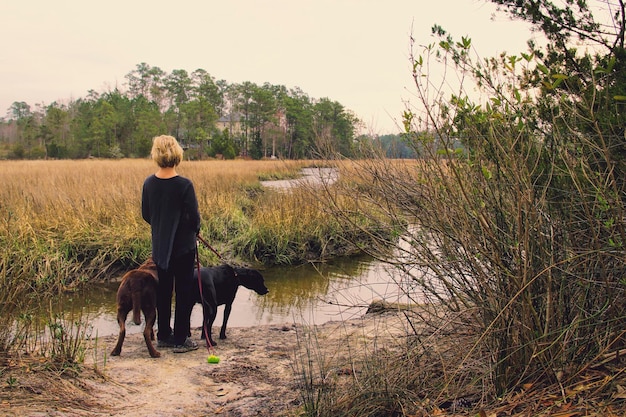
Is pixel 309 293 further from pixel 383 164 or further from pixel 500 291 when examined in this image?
pixel 500 291

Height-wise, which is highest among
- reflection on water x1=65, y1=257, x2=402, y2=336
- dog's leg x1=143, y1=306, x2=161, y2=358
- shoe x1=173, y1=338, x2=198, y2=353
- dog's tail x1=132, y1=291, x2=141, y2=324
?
dog's tail x1=132, y1=291, x2=141, y2=324

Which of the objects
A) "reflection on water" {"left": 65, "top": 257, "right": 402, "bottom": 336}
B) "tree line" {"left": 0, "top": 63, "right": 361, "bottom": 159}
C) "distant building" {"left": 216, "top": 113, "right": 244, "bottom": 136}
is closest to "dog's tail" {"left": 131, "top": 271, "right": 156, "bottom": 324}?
"reflection on water" {"left": 65, "top": 257, "right": 402, "bottom": 336}

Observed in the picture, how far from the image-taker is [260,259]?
1011 cm

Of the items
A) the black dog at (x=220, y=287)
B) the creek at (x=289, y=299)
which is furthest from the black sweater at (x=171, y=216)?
the creek at (x=289, y=299)

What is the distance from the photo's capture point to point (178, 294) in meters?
4.85

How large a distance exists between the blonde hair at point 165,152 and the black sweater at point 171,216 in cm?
15

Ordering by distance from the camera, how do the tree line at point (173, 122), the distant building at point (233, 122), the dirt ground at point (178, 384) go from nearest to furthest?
1. the dirt ground at point (178, 384)
2. the tree line at point (173, 122)
3. the distant building at point (233, 122)

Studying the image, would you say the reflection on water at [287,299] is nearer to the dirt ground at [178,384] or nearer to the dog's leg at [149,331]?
the dirt ground at [178,384]

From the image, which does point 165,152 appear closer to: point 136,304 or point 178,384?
point 136,304

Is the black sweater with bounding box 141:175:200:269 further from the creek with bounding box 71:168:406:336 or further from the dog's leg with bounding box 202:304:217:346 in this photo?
the creek with bounding box 71:168:406:336

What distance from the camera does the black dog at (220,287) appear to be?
199 inches

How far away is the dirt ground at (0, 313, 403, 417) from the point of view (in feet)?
10.8

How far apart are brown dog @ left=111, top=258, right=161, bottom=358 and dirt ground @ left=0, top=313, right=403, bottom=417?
0.21 m

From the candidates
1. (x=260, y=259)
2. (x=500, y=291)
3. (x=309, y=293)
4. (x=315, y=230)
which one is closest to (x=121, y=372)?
(x=500, y=291)
